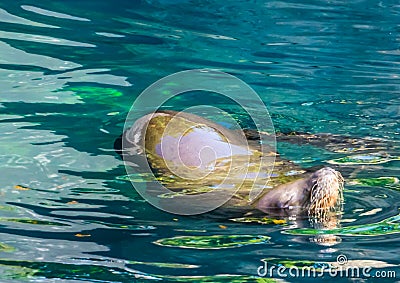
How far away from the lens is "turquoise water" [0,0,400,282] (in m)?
3.66

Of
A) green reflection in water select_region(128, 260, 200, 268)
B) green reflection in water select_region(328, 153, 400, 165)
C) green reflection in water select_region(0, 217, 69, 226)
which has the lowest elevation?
green reflection in water select_region(128, 260, 200, 268)

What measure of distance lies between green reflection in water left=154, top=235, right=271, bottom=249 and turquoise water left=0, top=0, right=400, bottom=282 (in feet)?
0.05

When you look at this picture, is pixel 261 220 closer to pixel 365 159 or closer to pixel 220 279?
pixel 220 279

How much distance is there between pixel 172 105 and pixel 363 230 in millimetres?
3108

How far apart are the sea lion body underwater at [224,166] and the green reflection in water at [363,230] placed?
0.93 feet

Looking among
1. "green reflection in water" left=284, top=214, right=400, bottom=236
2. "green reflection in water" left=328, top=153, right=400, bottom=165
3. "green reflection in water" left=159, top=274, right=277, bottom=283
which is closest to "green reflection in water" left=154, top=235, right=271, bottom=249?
"green reflection in water" left=284, top=214, right=400, bottom=236

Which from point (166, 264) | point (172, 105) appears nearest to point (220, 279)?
point (166, 264)

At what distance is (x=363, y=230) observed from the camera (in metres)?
4.00

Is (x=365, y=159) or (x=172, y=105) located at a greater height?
(x=172, y=105)

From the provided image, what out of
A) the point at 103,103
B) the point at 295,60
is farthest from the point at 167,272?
the point at 295,60

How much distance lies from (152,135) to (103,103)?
4.10 feet

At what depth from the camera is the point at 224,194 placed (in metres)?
4.66

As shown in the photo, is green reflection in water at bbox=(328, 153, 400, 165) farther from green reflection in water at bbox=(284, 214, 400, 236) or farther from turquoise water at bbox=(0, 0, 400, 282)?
green reflection in water at bbox=(284, 214, 400, 236)

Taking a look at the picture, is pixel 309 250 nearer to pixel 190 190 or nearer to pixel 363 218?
pixel 363 218
